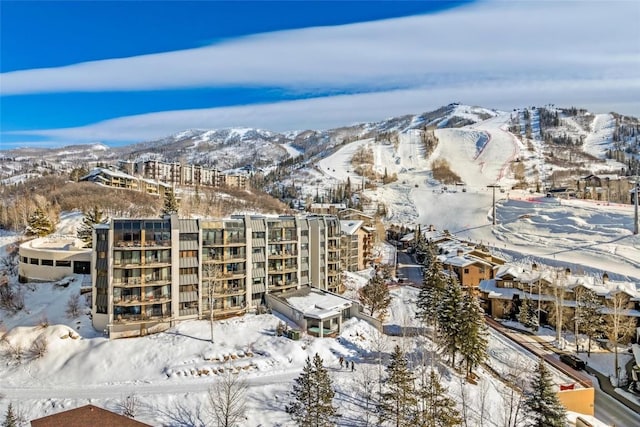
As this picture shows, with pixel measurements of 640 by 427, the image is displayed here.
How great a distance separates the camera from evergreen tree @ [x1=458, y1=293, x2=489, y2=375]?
32.9 meters

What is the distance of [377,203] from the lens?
133625 millimetres

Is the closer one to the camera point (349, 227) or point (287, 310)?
point (287, 310)

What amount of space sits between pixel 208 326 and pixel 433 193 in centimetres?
11587

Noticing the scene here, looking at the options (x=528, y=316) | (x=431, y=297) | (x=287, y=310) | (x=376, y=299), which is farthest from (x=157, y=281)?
(x=528, y=316)

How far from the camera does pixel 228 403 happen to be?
23781 millimetres

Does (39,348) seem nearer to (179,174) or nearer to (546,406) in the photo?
(546,406)

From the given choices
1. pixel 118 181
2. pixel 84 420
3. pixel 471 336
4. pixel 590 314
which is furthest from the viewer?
pixel 118 181

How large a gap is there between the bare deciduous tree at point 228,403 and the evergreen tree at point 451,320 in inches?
665

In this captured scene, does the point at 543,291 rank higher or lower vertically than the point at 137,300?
lower

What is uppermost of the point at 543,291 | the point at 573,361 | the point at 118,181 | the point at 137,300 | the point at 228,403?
the point at 118,181

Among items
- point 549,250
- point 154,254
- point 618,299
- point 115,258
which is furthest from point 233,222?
point 549,250

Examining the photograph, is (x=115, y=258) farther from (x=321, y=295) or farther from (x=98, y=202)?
(x=98, y=202)

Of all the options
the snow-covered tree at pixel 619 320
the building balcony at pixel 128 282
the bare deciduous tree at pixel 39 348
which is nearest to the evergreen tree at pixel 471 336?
the snow-covered tree at pixel 619 320

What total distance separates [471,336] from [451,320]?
195 centimetres
